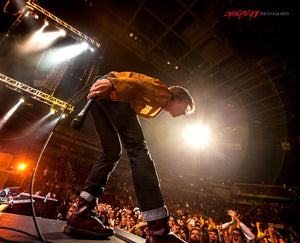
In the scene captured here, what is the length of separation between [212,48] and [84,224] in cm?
701

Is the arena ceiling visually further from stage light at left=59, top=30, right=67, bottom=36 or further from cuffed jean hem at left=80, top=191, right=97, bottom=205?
cuffed jean hem at left=80, top=191, right=97, bottom=205

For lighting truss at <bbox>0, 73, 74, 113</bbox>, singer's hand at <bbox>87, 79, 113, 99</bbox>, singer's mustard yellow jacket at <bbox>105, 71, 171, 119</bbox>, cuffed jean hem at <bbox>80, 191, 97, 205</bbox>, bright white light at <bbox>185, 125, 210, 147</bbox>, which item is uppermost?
bright white light at <bbox>185, 125, 210, 147</bbox>

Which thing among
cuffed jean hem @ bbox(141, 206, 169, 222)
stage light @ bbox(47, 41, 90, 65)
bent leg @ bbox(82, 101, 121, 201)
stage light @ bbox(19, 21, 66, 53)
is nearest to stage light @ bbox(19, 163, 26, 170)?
stage light @ bbox(47, 41, 90, 65)

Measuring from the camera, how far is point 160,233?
0.93 m

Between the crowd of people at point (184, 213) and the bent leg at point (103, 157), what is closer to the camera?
the bent leg at point (103, 157)

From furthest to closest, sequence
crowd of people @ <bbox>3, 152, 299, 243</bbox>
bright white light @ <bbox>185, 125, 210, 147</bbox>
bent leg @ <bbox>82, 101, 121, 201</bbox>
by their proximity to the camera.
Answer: bright white light @ <bbox>185, 125, 210, 147</bbox>, crowd of people @ <bbox>3, 152, 299, 243</bbox>, bent leg @ <bbox>82, 101, 121, 201</bbox>

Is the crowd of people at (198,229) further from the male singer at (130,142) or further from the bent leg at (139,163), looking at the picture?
the bent leg at (139,163)

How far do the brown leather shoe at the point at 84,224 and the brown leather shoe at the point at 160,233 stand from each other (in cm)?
48

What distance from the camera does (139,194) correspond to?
1.02 metres

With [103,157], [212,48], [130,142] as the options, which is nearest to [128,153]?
[130,142]

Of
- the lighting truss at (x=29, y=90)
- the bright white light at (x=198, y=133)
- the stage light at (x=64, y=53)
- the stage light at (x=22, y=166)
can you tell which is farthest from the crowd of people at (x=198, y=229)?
the stage light at (x=64, y=53)

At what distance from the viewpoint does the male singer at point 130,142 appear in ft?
3.25

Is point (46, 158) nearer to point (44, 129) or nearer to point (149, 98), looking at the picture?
point (44, 129)

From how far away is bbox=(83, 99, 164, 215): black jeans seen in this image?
1019 millimetres
